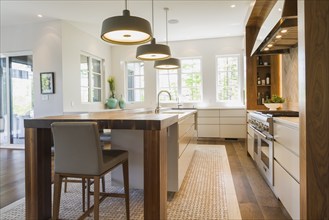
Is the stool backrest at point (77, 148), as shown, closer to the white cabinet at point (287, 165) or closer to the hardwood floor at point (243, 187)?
the hardwood floor at point (243, 187)

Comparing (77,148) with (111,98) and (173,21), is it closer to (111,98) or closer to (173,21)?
(173,21)

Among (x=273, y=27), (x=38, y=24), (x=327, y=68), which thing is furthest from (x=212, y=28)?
(x=327, y=68)

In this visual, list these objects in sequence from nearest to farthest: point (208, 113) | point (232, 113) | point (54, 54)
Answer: point (54, 54) < point (232, 113) < point (208, 113)

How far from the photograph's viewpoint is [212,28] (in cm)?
564

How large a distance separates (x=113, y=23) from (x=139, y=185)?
179 centimetres

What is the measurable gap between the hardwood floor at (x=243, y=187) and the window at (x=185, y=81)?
267cm

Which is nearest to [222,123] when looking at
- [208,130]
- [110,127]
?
[208,130]

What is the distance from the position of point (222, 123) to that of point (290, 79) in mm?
2667

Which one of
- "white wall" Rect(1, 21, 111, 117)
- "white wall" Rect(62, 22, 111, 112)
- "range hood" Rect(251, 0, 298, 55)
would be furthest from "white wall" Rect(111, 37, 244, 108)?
"range hood" Rect(251, 0, 298, 55)

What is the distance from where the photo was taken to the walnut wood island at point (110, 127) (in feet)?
5.20

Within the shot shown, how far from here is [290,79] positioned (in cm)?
351

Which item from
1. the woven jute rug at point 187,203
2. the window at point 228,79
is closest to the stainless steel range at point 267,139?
the woven jute rug at point 187,203

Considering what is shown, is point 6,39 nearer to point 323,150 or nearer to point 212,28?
point 212,28

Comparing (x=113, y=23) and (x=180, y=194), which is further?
(x=180, y=194)
